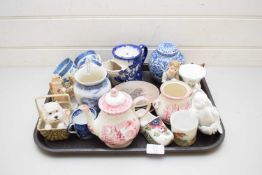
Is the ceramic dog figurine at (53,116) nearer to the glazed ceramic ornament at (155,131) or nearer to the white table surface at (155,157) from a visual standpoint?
the white table surface at (155,157)

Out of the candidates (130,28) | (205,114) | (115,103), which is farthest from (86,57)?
(205,114)

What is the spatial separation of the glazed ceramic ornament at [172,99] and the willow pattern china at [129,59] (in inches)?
5.1

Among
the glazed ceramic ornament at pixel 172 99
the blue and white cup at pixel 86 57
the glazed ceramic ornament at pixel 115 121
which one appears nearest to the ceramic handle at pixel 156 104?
the glazed ceramic ornament at pixel 172 99

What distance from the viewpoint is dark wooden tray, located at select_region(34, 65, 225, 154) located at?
744 millimetres

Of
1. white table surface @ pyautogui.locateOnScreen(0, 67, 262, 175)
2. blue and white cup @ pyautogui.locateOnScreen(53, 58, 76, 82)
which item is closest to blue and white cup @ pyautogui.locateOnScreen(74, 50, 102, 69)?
blue and white cup @ pyautogui.locateOnScreen(53, 58, 76, 82)

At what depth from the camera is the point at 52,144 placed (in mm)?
772

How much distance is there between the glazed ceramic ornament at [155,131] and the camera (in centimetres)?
75

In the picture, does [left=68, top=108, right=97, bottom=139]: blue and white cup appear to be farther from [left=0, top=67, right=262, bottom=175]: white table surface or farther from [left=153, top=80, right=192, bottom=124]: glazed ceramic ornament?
[left=153, top=80, right=192, bottom=124]: glazed ceramic ornament

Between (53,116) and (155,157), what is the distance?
0.28 meters

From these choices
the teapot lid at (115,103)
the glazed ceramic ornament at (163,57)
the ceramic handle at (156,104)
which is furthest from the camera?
the glazed ceramic ornament at (163,57)

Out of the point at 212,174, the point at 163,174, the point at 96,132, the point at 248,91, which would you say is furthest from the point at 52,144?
the point at 248,91

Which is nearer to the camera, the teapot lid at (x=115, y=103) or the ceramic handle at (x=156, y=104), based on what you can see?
the teapot lid at (x=115, y=103)

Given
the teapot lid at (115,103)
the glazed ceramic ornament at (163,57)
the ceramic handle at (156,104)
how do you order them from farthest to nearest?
1. the glazed ceramic ornament at (163,57)
2. the ceramic handle at (156,104)
3. the teapot lid at (115,103)

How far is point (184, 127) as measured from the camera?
0.75m
